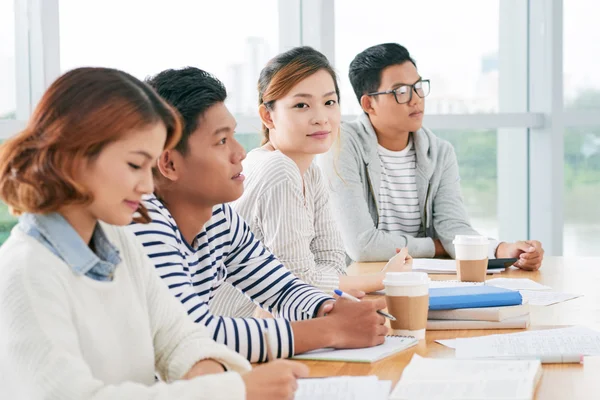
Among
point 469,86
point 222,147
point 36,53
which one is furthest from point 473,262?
point 469,86

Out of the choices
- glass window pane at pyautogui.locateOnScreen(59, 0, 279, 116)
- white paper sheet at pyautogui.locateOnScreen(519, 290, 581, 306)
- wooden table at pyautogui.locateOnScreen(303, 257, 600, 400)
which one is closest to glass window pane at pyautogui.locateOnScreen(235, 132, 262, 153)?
glass window pane at pyautogui.locateOnScreen(59, 0, 279, 116)

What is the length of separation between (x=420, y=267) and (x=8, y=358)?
159cm

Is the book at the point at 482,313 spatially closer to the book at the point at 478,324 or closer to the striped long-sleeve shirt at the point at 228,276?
the book at the point at 478,324

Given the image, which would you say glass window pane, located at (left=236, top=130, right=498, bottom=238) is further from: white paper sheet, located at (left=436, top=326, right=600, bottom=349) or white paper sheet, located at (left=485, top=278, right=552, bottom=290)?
white paper sheet, located at (left=436, top=326, right=600, bottom=349)

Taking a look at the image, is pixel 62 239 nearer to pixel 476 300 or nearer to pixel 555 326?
pixel 476 300

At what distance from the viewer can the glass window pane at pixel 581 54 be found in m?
4.45

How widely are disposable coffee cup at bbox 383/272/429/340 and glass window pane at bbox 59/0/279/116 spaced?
74.1 inches

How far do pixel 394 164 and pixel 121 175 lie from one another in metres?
2.04

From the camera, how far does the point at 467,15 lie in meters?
4.43

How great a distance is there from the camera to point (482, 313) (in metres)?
1.64

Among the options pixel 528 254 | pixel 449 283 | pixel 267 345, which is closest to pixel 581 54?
pixel 528 254

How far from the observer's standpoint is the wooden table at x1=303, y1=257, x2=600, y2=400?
1.25 meters

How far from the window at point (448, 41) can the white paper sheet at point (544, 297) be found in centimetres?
241

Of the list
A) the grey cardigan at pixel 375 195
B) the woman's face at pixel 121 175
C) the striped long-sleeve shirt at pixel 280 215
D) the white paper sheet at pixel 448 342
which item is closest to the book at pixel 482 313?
the white paper sheet at pixel 448 342
